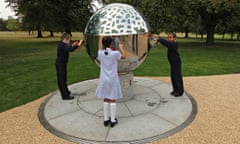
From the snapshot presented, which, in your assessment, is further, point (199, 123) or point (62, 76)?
point (62, 76)

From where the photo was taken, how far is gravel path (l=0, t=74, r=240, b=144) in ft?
13.7

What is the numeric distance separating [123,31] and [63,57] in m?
2.11

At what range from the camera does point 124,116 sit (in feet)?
16.7

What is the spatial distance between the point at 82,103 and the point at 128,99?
4.53 feet

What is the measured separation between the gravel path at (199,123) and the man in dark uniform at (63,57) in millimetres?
927

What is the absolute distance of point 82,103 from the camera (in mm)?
5930

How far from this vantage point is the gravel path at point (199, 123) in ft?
13.7

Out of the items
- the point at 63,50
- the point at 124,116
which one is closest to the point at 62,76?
the point at 63,50

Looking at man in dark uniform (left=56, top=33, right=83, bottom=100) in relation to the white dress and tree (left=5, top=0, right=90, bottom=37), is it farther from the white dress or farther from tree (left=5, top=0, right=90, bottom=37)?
tree (left=5, top=0, right=90, bottom=37)

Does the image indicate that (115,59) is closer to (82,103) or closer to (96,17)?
(96,17)

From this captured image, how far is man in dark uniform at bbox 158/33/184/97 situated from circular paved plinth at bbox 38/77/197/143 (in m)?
0.29

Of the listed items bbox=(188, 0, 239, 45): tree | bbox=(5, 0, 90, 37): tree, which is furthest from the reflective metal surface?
bbox=(5, 0, 90, 37): tree

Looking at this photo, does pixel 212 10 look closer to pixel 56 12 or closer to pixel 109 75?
pixel 109 75

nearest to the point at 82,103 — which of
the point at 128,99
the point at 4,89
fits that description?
the point at 128,99
